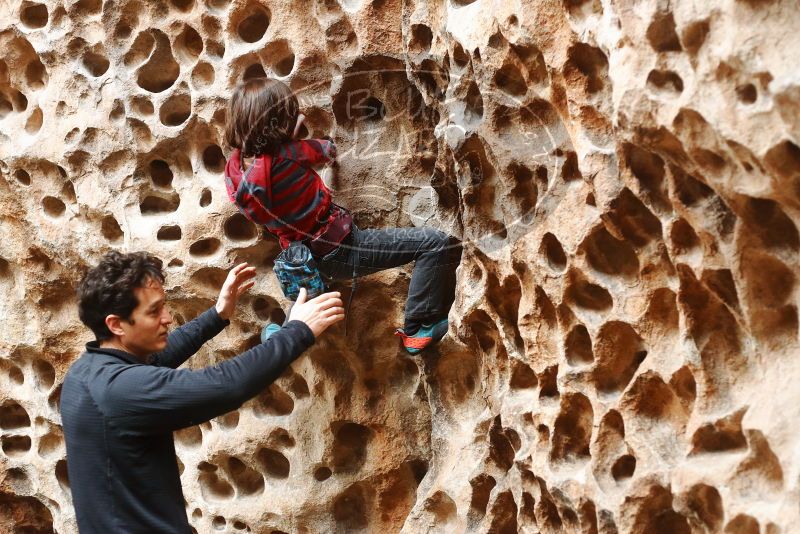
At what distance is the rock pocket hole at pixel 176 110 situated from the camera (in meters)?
3.24

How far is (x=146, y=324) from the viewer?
8.07ft

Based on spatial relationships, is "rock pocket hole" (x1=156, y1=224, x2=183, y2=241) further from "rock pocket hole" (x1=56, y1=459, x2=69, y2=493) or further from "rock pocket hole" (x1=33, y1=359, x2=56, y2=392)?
"rock pocket hole" (x1=56, y1=459, x2=69, y2=493)

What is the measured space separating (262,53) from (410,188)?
1.94 ft

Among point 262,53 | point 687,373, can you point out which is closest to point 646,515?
point 687,373

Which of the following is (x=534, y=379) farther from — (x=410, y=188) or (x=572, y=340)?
(x=410, y=188)

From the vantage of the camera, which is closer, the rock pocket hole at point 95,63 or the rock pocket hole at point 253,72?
the rock pocket hole at point 253,72

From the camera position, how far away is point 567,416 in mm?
2557

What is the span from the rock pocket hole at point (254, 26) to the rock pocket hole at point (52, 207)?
35.4 inches

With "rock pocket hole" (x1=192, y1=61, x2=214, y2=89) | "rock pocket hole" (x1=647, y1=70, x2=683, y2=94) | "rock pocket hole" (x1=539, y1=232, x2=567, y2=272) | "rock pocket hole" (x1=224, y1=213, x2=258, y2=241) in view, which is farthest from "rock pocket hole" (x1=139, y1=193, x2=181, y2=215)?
"rock pocket hole" (x1=647, y1=70, x2=683, y2=94)

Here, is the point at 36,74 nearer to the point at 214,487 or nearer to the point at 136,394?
the point at 214,487

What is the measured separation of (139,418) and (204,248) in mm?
1043

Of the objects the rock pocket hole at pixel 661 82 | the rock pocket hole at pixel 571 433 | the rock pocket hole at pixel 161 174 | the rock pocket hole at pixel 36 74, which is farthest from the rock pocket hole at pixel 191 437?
the rock pocket hole at pixel 661 82

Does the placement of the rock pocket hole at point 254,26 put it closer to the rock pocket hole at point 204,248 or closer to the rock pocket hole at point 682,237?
the rock pocket hole at point 204,248

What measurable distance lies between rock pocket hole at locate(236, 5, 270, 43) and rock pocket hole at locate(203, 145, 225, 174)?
35 cm
